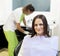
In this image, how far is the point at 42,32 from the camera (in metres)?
1.83

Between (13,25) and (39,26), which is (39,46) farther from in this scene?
(13,25)

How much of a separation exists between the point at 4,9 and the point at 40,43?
3129 mm

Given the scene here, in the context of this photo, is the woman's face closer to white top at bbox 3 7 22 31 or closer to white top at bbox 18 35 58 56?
white top at bbox 18 35 58 56

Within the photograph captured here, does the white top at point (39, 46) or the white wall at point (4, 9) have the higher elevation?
the white wall at point (4, 9)

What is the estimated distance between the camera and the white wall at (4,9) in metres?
4.60

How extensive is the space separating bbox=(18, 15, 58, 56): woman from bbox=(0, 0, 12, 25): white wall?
2.89 metres

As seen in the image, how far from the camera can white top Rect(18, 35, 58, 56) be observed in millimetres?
1702

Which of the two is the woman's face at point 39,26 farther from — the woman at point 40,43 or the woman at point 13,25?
the woman at point 13,25

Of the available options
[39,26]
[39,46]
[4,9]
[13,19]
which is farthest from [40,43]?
[4,9]

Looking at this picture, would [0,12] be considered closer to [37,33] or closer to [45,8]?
[45,8]

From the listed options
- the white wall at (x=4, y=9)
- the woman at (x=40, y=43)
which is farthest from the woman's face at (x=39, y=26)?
the white wall at (x=4, y=9)

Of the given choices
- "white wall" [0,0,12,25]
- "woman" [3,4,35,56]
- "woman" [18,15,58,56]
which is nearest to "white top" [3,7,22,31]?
"woman" [3,4,35,56]

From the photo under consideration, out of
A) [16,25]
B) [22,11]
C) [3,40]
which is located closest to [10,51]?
[16,25]

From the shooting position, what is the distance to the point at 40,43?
1.75 metres
